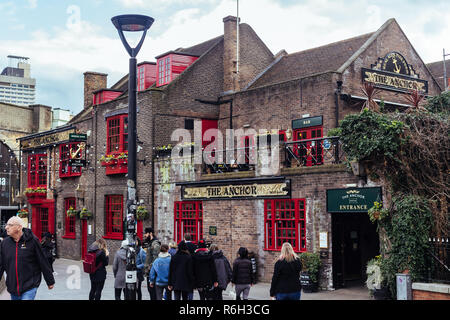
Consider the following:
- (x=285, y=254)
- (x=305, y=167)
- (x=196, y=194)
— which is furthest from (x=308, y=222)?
(x=285, y=254)

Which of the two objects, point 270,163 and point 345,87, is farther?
point 345,87

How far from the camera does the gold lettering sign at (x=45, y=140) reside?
29.1 m

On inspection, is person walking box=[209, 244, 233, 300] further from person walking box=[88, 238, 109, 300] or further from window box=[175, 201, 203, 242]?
window box=[175, 201, 203, 242]

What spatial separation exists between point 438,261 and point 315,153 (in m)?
6.56

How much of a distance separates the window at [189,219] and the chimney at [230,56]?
669 centimetres

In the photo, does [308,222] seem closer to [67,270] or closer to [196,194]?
[196,194]

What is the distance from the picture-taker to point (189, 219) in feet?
70.1

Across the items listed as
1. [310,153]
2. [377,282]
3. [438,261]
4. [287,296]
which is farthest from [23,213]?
[438,261]

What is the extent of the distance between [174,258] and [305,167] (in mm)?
6738

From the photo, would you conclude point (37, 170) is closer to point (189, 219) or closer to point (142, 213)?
point (142, 213)

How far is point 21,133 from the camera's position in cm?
4206

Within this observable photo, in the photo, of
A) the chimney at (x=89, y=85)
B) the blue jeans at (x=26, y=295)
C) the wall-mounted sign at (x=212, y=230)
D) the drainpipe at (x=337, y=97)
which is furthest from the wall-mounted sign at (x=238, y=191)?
the chimney at (x=89, y=85)
